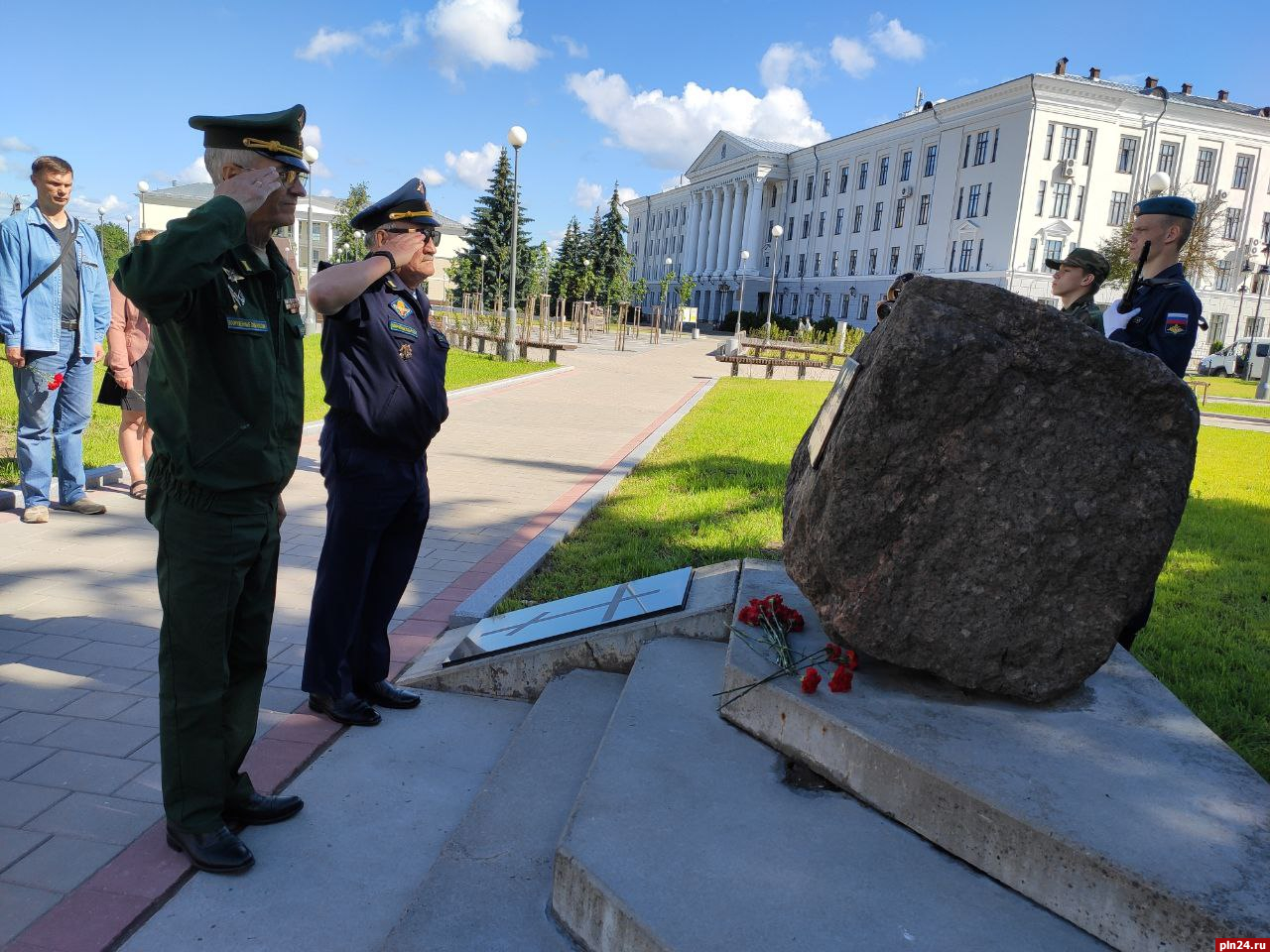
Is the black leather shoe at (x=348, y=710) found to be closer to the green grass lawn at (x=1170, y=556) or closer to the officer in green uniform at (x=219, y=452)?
the officer in green uniform at (x=219, y=452)

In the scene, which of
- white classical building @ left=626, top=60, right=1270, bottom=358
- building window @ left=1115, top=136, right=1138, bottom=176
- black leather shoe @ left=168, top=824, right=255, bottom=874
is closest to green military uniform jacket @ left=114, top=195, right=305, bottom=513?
black leather shoe @ left=168, top=824, right=255, bottom=874

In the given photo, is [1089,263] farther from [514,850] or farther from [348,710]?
[348,710]

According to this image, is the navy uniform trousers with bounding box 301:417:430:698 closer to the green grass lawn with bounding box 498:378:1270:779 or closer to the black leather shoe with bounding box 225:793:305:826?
the black leather shoe with bounding box 225:793:305:826

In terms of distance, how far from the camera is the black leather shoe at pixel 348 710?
3.43 metres

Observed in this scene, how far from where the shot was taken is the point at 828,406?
322 centimetres

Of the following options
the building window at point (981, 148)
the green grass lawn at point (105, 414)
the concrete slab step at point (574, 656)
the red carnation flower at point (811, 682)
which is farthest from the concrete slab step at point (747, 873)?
the building window at point (981, 148)

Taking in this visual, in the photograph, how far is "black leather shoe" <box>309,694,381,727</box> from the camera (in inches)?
135

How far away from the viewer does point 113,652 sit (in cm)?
393

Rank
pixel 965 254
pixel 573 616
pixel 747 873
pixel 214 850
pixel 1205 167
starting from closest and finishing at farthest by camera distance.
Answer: pixel 747 873, pixel 214 850, pixel 573 616, pixel 1205 167, pixel 965 254

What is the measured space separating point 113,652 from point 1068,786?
3831mm

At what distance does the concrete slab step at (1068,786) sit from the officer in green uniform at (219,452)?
5.36 feet

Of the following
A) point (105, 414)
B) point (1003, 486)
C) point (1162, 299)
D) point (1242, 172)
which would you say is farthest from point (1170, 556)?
point (1242, 172)

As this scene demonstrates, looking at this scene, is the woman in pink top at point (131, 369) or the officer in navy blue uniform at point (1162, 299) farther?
the woman in pink top at point (131, 369)

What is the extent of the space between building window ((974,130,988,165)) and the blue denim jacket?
52993mm
